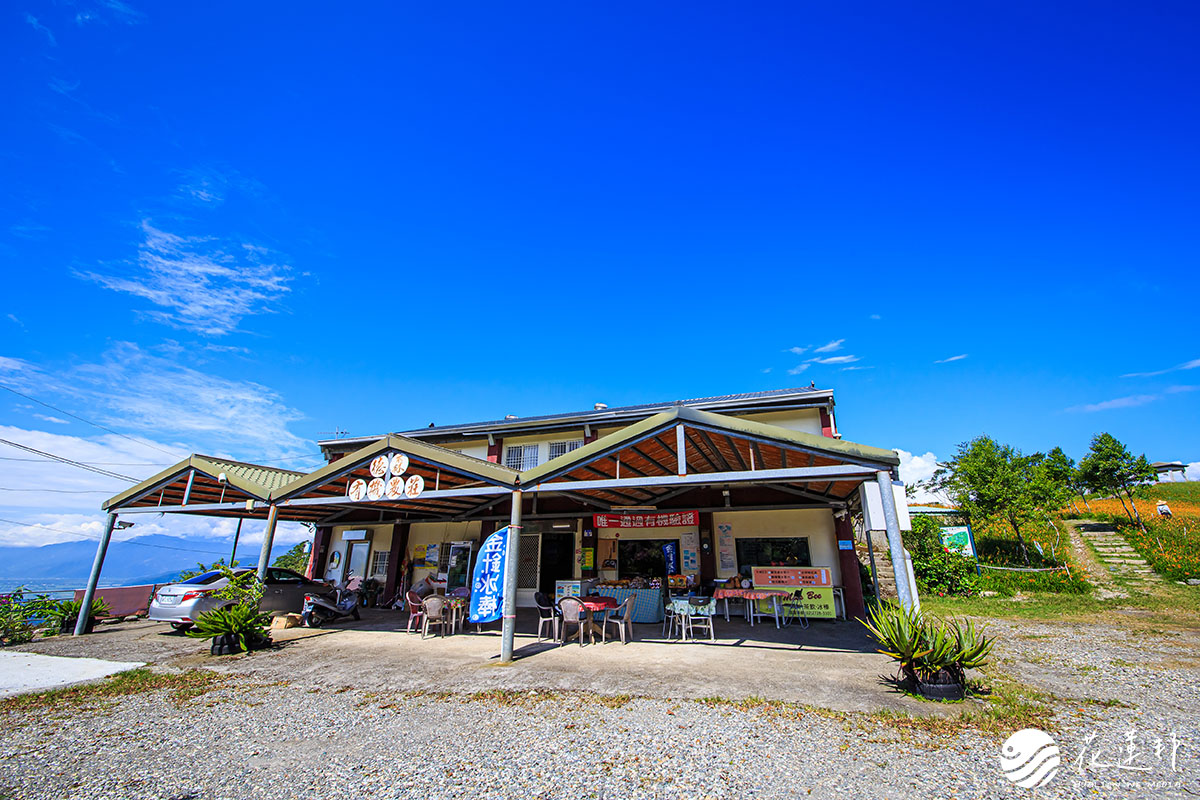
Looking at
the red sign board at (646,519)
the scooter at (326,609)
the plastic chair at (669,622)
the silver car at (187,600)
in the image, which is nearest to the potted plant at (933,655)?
→ the plastic chair at (669,622)

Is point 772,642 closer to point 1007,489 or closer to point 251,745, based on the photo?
point 251,745

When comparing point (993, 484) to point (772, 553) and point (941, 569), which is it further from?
point (772, 553)

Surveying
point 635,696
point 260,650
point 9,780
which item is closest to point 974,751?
point 635,696

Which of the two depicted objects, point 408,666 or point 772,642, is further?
point 772,642

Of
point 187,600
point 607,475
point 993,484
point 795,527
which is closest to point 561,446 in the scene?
point 607,475

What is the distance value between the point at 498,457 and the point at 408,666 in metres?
10.6

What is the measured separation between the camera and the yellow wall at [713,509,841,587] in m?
13.9

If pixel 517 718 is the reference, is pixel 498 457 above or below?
above

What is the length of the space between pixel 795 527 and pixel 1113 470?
2626 centimetres

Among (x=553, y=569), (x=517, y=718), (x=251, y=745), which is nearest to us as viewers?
(x=251, y=745)

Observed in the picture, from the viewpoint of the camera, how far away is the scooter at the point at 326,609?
1260cm

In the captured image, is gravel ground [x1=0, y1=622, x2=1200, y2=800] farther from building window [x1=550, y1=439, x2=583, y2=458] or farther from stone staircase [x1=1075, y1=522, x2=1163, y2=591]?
stone staircase [x1=1075, y1=522, x2=1163, y2=591]

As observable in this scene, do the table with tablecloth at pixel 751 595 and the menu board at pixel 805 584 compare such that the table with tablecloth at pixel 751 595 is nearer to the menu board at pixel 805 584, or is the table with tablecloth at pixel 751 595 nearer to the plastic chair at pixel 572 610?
the menu board at pixel 805 584

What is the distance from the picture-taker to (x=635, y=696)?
6289 mm
